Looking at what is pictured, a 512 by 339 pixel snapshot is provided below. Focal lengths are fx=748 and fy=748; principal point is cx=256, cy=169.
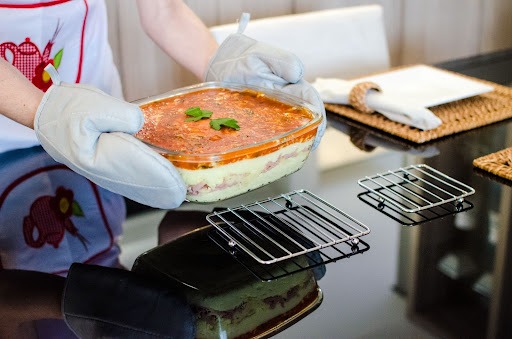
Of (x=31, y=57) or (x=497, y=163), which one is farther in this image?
(x=31, y=57)

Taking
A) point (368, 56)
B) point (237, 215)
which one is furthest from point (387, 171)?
point (368, 56)

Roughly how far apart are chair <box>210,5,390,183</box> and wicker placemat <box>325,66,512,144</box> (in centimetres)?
44

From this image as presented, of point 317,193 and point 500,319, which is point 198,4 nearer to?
point 317,193

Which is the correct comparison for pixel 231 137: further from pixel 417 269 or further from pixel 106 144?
pixel 417 269

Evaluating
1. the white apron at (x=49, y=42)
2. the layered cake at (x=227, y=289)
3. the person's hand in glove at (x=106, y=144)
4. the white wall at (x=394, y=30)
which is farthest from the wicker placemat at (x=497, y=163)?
the white wall at (x=394, y=30)

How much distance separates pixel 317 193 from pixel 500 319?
403 millimetres

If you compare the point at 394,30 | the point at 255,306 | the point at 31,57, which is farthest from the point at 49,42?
the point at 394,30

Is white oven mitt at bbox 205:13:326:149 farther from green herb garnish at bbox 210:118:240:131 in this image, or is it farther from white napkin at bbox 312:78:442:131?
white napkin at bbox 312:78:442:131

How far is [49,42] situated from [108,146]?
0.58 meters

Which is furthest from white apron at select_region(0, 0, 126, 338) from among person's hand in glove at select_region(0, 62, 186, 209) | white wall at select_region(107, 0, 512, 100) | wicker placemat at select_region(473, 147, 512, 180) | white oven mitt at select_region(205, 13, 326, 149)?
white wall at select_region(107, 0, 512, 100)

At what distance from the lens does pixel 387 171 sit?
1.28 m

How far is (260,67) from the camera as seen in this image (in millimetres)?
1308

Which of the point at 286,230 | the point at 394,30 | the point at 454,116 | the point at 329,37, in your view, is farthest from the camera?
the point at 394,30

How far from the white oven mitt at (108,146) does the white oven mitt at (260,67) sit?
0.34 meters
